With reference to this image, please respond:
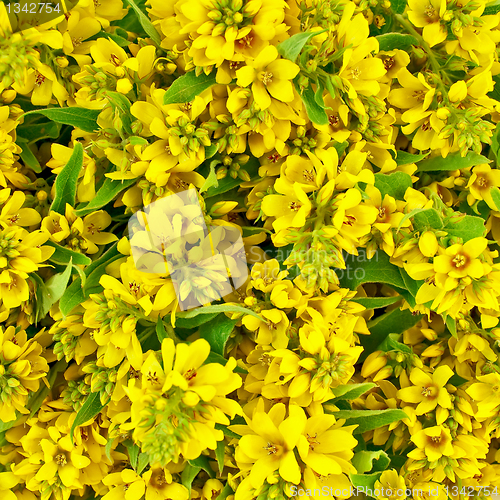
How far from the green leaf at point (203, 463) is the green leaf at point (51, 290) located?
0.47 meters

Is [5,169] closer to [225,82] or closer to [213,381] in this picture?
[225,82]

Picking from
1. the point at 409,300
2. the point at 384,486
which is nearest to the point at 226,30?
the point at 409,300

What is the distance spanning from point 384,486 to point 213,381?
51 cm

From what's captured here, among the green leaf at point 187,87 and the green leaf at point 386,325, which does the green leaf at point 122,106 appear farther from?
the green leaf at point 386,325

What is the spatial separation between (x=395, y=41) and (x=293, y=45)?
1.12ft

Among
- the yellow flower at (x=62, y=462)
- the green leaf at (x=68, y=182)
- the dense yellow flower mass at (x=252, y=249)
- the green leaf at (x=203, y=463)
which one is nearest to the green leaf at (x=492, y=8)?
the dense yellow flower mass at (x=252, y=249)

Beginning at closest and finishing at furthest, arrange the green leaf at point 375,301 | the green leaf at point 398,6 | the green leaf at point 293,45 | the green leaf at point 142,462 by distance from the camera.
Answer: the green leaf at point 293,45
the green leaf at point 142,462
the green leaf at point 375,301
the green leaf at point 398,6

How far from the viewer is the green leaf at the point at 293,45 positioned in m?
0.97

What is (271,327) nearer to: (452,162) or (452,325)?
(452,325)

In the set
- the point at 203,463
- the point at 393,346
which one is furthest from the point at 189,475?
the point at 393,346

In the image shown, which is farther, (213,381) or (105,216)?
(105,216)

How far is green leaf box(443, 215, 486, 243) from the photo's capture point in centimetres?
108

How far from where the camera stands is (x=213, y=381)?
94cm

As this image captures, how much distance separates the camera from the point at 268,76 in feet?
3.43
